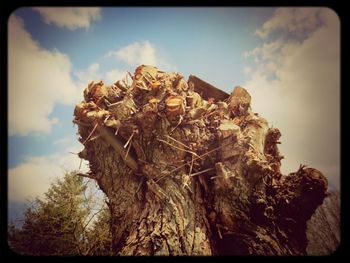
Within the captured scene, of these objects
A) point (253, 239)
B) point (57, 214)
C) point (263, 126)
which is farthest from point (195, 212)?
point (57, 214)

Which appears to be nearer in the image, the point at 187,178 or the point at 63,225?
the point at 187,178

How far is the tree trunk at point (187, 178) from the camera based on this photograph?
137 inches

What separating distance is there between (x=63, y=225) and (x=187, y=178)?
11.4ft

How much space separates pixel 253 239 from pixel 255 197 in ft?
1.67

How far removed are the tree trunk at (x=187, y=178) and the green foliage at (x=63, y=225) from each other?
173 cm

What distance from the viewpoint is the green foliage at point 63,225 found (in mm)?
5258

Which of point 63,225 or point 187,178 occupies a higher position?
point 187,178

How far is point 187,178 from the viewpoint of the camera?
3.67 metres

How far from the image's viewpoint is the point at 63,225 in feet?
19.0

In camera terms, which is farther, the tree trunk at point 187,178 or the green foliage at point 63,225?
the green foliage at point 63,225

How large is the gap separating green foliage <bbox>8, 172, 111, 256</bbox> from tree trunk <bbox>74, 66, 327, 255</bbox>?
1729 mm
